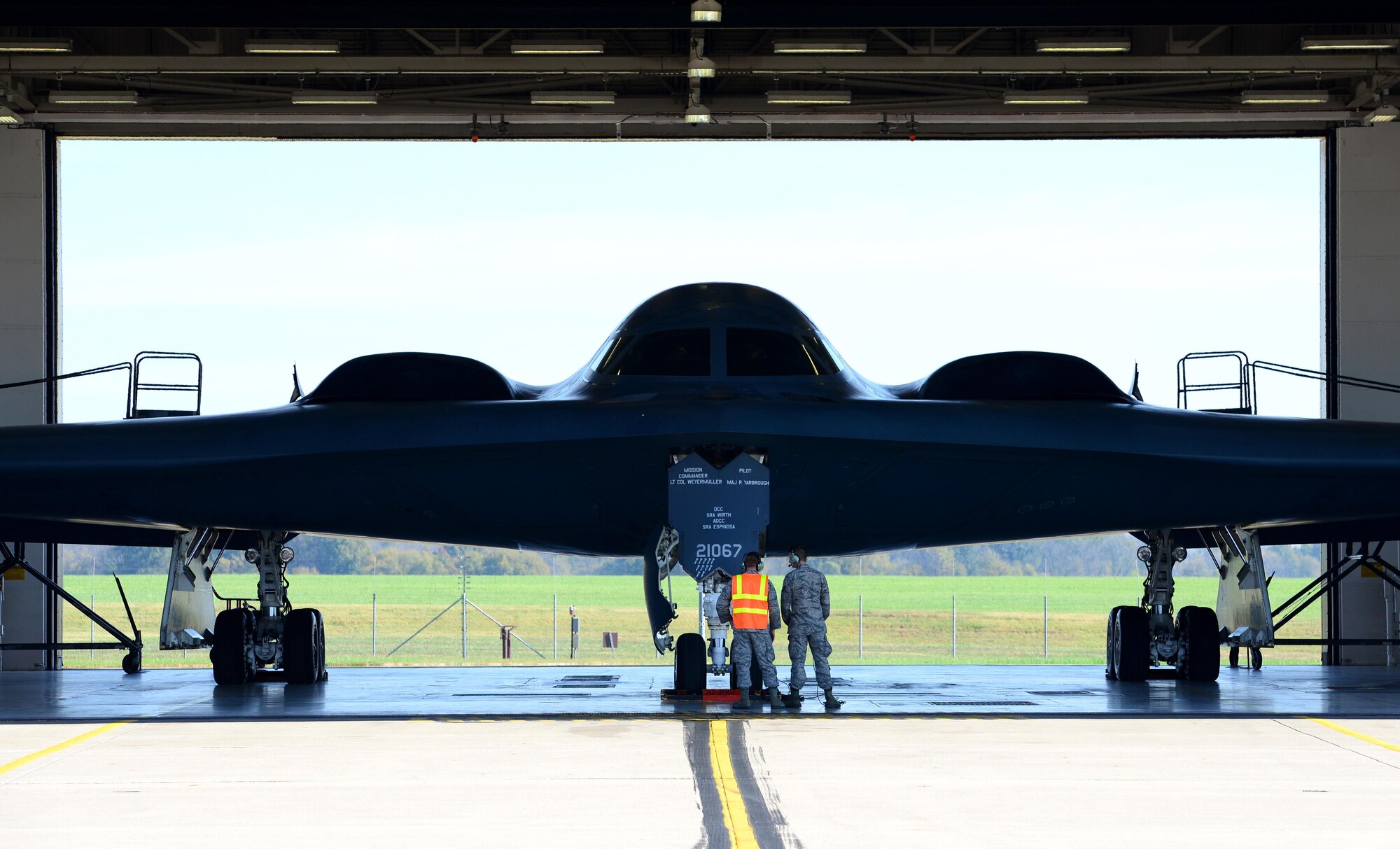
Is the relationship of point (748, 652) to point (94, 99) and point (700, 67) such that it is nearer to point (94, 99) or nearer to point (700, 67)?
point (700, 67)

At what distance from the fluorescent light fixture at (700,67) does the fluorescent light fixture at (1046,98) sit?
4.45 meters

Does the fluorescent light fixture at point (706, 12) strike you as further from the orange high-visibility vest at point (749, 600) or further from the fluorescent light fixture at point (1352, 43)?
the fluorescent light fixture at point (1352, 43)

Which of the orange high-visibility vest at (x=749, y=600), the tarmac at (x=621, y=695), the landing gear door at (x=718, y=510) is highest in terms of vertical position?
the landing gear door at (x=718, y=510)

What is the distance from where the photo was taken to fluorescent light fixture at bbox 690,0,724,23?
15.0m

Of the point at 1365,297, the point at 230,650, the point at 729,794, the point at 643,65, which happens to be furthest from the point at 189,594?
the point at 1365,297

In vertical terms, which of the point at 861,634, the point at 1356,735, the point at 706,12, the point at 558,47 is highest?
the point at 558,47

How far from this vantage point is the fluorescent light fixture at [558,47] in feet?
61.2

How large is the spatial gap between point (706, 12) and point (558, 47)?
13.7 feet

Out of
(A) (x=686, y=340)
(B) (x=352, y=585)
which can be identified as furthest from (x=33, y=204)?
(B) (x=352, y=585)

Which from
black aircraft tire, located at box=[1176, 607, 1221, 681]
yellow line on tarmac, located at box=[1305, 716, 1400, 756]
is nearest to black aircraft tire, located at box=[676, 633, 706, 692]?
yellow line on tarmac, located at box=[1305, 716, 1400, 756]

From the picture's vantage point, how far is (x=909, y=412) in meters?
11.3

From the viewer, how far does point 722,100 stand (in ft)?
72.0

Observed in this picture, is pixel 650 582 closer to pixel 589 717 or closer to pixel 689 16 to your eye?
pixel 589 717

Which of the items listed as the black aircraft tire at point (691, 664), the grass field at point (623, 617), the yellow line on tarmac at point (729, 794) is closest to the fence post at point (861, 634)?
the grass field at point (623, 617)
